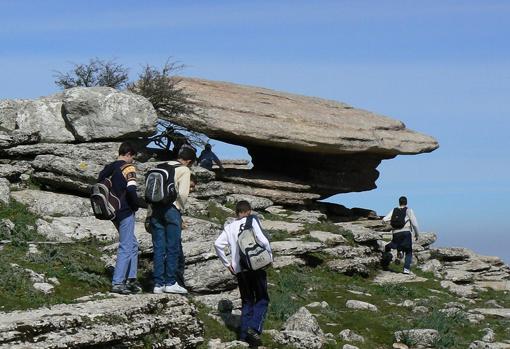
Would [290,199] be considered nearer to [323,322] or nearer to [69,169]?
[69,169]

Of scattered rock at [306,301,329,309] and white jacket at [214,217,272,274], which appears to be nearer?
white jacket at [214,217,272,274]

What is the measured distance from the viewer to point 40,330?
1070cm

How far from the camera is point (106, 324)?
11.4 meters

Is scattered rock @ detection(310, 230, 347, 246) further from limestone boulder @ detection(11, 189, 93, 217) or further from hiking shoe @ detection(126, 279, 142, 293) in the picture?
hiking shoe @ detection(126, 279, 142, 293)

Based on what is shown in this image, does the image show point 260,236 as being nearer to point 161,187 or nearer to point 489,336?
point 161,187

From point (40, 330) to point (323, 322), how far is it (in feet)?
20.6

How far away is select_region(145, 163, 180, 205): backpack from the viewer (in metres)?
14.2

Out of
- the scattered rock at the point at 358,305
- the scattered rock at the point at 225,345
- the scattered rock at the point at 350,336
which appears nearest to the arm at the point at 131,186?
the scattered rock at the point at 225,345

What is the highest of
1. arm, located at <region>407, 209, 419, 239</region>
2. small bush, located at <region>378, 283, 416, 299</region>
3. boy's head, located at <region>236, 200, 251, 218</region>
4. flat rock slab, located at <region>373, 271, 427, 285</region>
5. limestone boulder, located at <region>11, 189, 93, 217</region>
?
boy's head, located at <region>236, 200, 251, 218</region>

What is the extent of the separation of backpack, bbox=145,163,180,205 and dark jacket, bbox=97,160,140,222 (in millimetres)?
275

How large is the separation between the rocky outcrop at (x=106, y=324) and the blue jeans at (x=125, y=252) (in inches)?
52.3

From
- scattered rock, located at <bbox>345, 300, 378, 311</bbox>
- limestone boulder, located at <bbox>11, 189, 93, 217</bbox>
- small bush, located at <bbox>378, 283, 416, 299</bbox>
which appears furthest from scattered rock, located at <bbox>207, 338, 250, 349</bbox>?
limestone boulder, located at <bbox>11, 189, 93, 217</bbox>

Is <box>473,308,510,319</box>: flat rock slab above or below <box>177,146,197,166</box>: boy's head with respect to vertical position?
below

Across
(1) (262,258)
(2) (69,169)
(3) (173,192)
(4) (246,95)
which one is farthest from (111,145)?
(1) (262,258)
